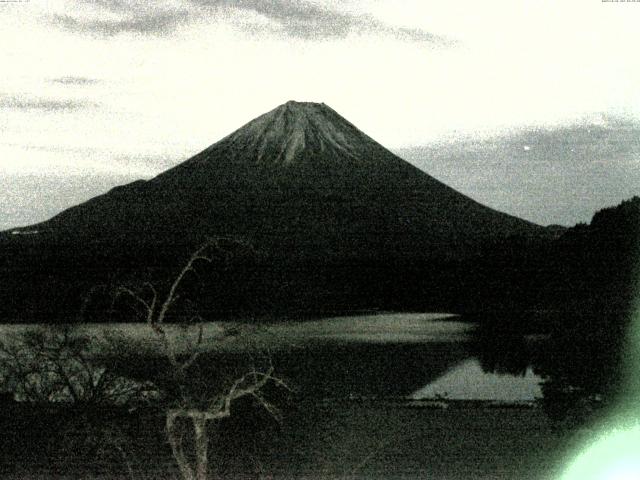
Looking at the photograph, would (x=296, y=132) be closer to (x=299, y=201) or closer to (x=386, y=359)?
(x=299, y=201)

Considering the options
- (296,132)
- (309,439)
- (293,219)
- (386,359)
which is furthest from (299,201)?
(309,439)

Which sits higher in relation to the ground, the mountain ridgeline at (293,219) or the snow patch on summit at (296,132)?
the snow patch on summit at (296,132)

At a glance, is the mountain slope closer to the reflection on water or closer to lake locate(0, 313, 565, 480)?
the reflection on water

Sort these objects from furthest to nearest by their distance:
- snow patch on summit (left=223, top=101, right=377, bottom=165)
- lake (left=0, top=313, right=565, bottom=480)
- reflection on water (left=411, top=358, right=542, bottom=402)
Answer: snow patch on summit (left=223, top=101, right=377, bottom=165)
reflection on water (left=411, top=358, right=542, bottom=402)
lake (left=0, top=313, right=565, bottom=480)

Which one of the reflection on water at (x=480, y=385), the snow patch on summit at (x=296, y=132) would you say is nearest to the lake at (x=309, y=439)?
the reflection on water at (x=480, y=385)

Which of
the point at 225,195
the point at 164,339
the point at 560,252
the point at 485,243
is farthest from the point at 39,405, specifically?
the point at 225,195

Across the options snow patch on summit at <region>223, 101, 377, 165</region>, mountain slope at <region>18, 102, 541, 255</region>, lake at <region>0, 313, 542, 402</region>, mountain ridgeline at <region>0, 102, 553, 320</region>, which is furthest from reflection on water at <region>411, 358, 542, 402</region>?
snow patch on summit at <region>223, 101, 377, 165</region>

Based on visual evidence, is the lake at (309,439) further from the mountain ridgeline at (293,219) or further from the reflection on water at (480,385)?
the mountain ridgeline at (293,219)

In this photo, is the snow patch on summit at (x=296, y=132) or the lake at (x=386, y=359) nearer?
the lake at (x=386, y=359)

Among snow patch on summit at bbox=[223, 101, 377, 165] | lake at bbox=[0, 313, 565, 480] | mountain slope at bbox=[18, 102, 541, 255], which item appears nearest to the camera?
lake at bbox=[0, 313, 565, 480]
